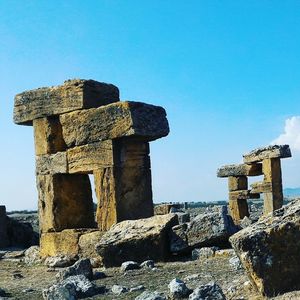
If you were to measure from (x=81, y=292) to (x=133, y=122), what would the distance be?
425 centimetres

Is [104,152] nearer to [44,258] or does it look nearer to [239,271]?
[44,258]

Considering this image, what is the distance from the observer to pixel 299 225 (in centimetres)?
457

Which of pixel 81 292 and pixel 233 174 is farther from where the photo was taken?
pixel 233 174

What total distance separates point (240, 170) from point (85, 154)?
444 inches

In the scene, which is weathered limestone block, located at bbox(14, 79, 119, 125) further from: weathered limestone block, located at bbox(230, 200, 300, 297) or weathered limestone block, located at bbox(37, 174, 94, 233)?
weathered limestone block, located at bbox(230, 200, 300, 297)

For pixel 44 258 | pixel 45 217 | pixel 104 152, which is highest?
pixel 104 152

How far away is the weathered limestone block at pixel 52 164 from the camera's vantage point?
10.7 metres

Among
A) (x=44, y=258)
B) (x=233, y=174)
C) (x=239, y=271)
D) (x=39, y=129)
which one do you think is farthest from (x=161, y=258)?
(x=233, y=174)

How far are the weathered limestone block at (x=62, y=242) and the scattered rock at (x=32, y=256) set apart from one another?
14cm

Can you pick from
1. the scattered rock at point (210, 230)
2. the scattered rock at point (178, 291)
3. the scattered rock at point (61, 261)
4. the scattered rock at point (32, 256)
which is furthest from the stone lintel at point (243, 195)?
the scattered rock at point (178, 291)

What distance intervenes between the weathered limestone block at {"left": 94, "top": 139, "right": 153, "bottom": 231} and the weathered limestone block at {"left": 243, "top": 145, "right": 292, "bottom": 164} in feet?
30.5

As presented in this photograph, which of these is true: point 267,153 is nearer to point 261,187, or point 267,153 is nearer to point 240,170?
point 261,187

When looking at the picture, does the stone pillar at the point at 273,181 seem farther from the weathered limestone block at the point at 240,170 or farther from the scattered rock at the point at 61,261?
the scattered rock at the point at 61,261

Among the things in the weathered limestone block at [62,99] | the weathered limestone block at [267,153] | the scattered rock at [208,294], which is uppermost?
the weathered limestone block at [62,99]
